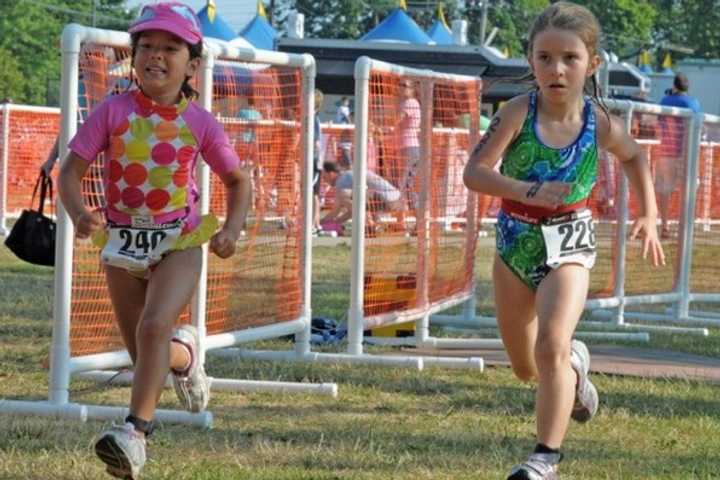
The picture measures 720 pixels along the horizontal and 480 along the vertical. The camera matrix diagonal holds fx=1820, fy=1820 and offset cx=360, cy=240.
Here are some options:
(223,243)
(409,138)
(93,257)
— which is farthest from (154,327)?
(409,138)

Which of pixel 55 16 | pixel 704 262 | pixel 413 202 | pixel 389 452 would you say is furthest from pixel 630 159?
pixel 55 16

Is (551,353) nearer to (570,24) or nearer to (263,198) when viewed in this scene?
(570,24)

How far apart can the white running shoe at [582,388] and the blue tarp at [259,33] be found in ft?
98.9

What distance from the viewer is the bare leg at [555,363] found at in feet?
20.3

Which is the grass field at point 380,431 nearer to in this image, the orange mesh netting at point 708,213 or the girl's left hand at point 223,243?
the girl's left hand at point 223,243

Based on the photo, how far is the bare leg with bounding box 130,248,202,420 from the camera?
6211 mm

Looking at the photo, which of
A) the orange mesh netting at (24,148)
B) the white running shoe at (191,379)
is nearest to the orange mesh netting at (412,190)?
the white running shoe at (191,379)

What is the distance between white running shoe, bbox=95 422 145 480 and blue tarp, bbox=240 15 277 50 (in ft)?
102

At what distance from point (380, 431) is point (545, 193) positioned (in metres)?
1.76

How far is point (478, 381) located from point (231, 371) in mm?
1288

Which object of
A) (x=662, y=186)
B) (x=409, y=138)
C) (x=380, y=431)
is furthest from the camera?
(x=662, y=186)

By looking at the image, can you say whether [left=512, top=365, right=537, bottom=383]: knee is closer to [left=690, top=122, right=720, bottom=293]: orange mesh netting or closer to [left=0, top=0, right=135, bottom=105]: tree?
[left=690, top=122, right=720, bottom=293]: orange mesh netting

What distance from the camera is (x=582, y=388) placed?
6.84 meters

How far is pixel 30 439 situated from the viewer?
6883 mm
